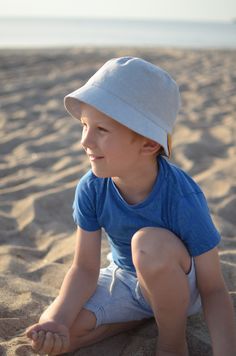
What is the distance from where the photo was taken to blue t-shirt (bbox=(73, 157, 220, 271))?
4.90ft

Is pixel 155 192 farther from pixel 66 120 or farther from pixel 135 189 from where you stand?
pixel 66 120

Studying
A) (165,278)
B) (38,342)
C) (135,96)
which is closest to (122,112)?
(135,96)

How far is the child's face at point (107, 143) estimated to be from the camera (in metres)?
1.49

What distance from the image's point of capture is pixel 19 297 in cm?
191

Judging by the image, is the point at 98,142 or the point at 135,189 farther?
the point at 135,189

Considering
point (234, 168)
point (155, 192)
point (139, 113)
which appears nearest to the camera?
point (139, 113)

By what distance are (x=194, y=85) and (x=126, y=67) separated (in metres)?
5.28

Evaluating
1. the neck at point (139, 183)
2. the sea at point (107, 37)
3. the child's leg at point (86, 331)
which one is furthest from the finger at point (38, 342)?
the sea at point (107, 37)

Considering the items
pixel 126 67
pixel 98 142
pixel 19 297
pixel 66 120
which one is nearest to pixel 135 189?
pixel 98 142

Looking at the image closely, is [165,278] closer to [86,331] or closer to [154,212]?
[154,212]

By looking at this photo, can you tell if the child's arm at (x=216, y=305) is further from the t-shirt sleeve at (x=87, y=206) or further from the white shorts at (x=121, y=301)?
the t-shirt sleeve at (x=87, y=206)

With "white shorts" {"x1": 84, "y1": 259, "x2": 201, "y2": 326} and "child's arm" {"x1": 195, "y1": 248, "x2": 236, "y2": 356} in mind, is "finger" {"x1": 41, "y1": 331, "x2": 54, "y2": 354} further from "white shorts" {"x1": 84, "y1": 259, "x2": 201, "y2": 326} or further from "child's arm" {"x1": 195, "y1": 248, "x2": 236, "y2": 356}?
"child's arm" {"x1": 195, "y1": 248, "x2": 236, "y2": 356}

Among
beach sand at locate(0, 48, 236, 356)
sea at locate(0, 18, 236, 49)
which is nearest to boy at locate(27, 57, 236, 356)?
beach sand at locate(0, 48, 236, 356)

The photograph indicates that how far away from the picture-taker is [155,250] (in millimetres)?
1417
